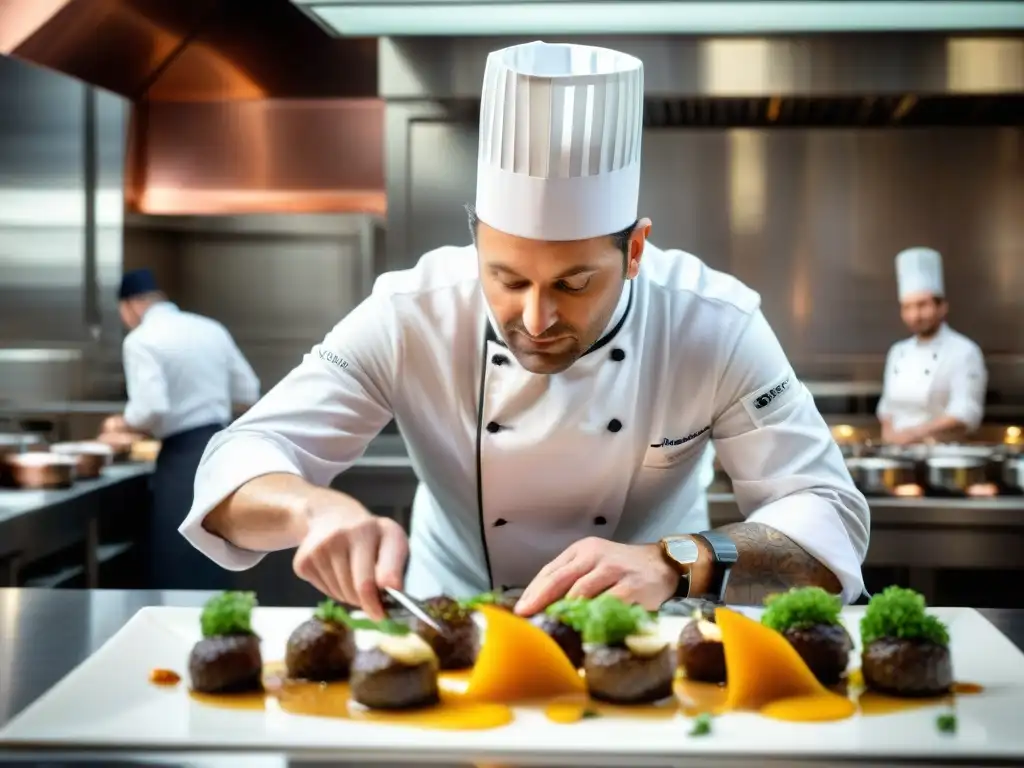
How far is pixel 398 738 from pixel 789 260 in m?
4.91

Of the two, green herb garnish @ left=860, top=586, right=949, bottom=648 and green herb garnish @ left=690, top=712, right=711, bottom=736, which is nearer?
green herb garnish @ left=690, top=712, right=711, bottom=736

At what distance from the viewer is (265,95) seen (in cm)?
632

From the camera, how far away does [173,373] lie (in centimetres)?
495

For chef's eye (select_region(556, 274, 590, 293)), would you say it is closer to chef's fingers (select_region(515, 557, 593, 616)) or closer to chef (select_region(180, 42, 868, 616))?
chef (select_region(180, 42, 868, 616))

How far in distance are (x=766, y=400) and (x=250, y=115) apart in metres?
4.89

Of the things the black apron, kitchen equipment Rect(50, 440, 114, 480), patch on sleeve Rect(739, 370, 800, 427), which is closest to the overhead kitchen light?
patch on sleeve Rect(739, 370, 800, 427)

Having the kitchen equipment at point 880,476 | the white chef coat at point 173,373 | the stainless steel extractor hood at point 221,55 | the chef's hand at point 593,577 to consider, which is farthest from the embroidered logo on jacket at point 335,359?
the stainless steel extractor hood at point 221,55

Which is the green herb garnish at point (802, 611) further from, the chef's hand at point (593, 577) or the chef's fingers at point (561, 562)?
the chef's fingers at point (561, 562)

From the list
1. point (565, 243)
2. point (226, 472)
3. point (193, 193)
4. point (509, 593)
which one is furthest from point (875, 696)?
point (193, 193)

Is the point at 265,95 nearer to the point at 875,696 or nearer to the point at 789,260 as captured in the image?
the point at 789,260

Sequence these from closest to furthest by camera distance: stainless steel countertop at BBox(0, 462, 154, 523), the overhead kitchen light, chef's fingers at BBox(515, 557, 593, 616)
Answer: chef's fingers at BBox(515, 557, 593, 616) < the overhead kitchen light < stainless steel countertop at BBox(0, 462, 154, 523)

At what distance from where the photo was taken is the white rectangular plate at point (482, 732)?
1.27 meters

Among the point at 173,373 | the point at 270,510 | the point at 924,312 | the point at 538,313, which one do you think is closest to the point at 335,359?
the point at 270,510

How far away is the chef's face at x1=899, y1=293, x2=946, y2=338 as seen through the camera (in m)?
5.39
